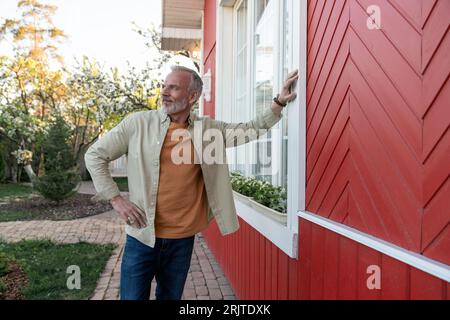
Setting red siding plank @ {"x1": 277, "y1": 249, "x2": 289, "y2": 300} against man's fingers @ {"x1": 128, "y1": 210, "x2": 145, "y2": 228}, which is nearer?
man's fingers @ {"x1": 128, "y1": 210, "x2": 145, "y2": 228}

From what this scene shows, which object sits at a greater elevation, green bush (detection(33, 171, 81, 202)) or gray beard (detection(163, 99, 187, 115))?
gray beard (detection(163, 99, 187, 115))

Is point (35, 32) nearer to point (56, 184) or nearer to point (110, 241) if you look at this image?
point (56, 184)

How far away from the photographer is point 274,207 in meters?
2.62

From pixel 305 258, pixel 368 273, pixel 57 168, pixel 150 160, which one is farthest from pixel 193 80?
pixel 57 168

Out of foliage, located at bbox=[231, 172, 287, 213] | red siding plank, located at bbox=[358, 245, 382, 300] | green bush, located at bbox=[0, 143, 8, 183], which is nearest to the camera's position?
red siding plank, located at bbox=[358, 245, 382, 300]

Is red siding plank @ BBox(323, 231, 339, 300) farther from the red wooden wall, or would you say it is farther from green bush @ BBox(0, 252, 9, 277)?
green bush @ BBox(0, 252, 9, 277)

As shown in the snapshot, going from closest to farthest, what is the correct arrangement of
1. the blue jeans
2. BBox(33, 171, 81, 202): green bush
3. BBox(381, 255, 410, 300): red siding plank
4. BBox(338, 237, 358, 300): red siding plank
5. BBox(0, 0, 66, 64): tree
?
1. BBox(381, 255, 410, 300): red siding plank
2. BBox(338, 237, 358, 300): red siding plank
3. the blue jeans
4. BBox(33, 171, 81, 202): green bush
5. BBox(0, 0, 66, 64): tree

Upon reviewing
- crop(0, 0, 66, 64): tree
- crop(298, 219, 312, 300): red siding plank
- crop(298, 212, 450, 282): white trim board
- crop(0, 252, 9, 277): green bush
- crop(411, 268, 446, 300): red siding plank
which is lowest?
crop(0, 252, 9, 277): green bush

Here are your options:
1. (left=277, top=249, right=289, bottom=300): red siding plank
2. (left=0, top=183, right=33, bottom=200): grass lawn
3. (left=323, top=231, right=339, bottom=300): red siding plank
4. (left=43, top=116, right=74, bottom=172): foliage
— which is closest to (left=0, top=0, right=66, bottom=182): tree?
(left=0, top=183, right=33, bottom=200): grass lawn

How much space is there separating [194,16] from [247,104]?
12.9ft

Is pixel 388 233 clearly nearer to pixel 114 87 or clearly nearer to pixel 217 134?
pixel 217 134

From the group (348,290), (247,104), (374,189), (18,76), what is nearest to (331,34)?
(374,189)

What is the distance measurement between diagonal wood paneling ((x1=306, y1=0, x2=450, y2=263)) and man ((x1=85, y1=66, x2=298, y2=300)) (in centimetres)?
45

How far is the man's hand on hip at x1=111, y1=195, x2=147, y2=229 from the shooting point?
2.07m
